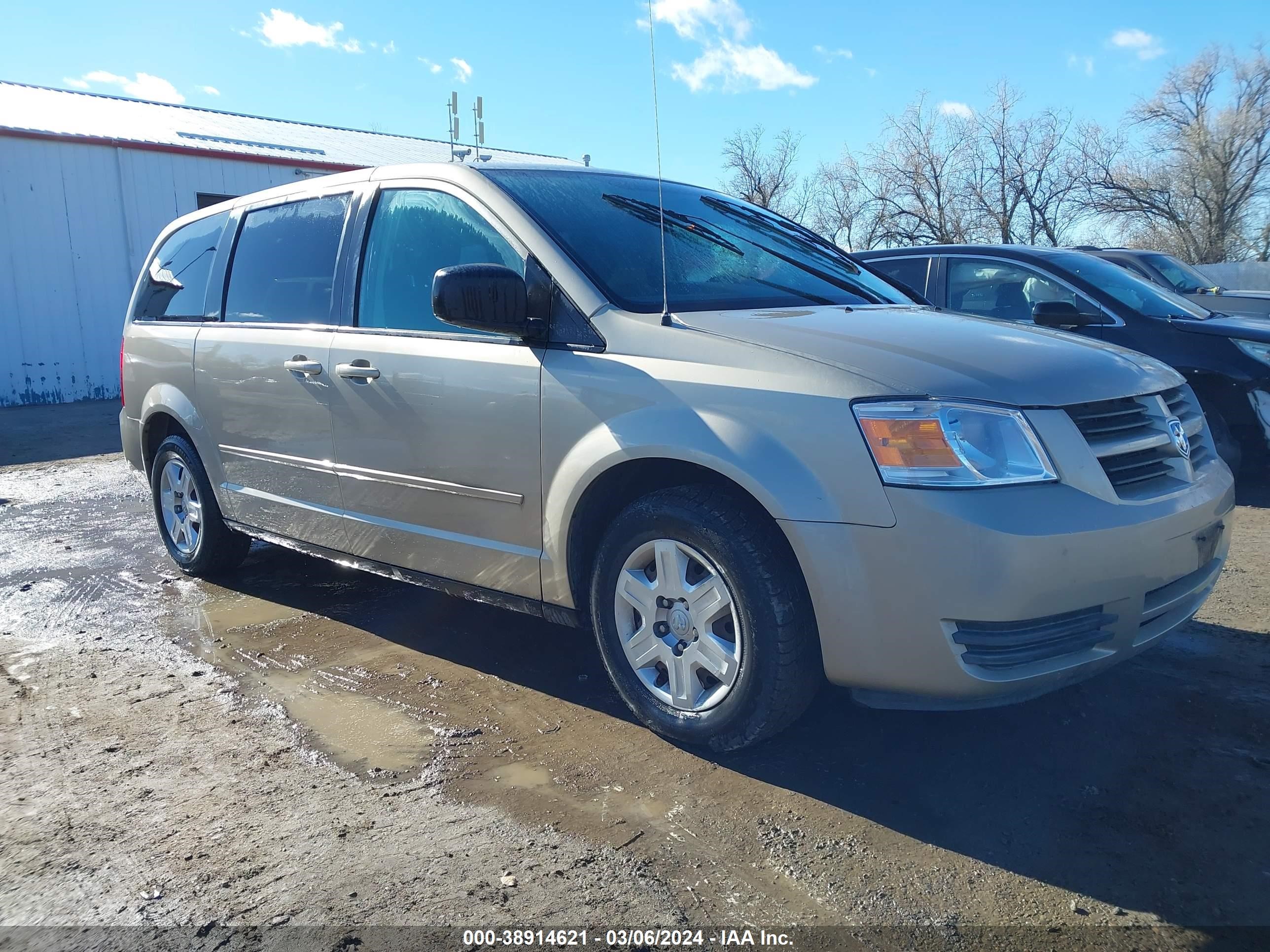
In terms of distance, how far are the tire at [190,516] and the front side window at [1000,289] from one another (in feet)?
15.5

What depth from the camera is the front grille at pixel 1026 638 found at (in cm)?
257

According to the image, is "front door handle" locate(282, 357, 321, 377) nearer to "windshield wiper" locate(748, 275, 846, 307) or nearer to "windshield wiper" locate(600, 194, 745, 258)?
"windshield wiper" locate(600, 194, 745, 258)

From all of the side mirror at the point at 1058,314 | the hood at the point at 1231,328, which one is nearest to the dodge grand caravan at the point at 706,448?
the side mirror at the point at 1058,314

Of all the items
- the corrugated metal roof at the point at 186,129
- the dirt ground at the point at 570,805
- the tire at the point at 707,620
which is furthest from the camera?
the corrugated metal roof at the point at 186,129

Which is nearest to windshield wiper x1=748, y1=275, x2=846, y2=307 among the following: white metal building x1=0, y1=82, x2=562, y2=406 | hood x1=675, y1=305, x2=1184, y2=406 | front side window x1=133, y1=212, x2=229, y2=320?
hood x1=675, y1=305, x2=1184, y2=406

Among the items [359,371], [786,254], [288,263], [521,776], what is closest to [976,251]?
[786,254]

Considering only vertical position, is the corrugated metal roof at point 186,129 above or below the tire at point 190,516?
above

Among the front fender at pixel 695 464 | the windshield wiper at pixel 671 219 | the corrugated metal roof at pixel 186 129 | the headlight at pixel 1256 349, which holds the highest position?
the corrugated metal roof at pixel 186 129

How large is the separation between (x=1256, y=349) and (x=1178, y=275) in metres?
3.09

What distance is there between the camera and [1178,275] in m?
8.88

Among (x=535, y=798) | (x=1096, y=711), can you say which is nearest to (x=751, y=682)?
(x=535, y=798)

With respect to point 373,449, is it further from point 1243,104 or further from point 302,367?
point 1243,104

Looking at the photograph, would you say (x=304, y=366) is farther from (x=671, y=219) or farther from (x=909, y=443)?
(x=909, y=443)

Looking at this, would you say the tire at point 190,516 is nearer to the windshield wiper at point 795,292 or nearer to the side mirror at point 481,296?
the side mirror at point 481,296
